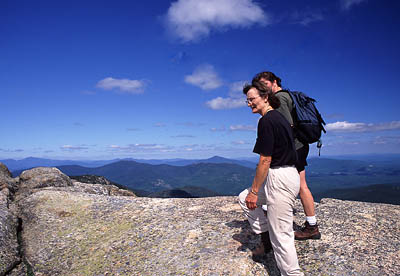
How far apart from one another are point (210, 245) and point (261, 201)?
308 cm

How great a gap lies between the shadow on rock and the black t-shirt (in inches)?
133

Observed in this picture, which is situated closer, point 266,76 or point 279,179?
point 279,179

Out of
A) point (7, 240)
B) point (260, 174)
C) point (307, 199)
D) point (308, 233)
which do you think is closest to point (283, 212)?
point (260, 174)

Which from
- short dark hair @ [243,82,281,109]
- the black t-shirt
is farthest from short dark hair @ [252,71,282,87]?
the black t-shirt

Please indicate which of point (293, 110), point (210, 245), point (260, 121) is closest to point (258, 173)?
point (260, 121)

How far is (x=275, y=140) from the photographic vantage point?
5703 millimetres

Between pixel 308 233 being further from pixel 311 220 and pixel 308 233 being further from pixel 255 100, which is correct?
pixel 255 100

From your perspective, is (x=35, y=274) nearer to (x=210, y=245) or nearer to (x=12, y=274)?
(x=12, y=274)

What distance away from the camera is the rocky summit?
24.2 feet

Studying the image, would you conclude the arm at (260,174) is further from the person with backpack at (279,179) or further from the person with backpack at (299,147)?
the person with backpack at (299,147)

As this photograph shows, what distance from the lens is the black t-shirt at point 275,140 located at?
5.55 m

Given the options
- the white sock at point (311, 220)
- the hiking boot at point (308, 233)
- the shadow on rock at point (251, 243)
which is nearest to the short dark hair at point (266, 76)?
the white sock at point (311, 220)

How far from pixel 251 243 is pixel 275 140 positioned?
426 centimetres

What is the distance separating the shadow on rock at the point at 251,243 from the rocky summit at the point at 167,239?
0.10 ft
